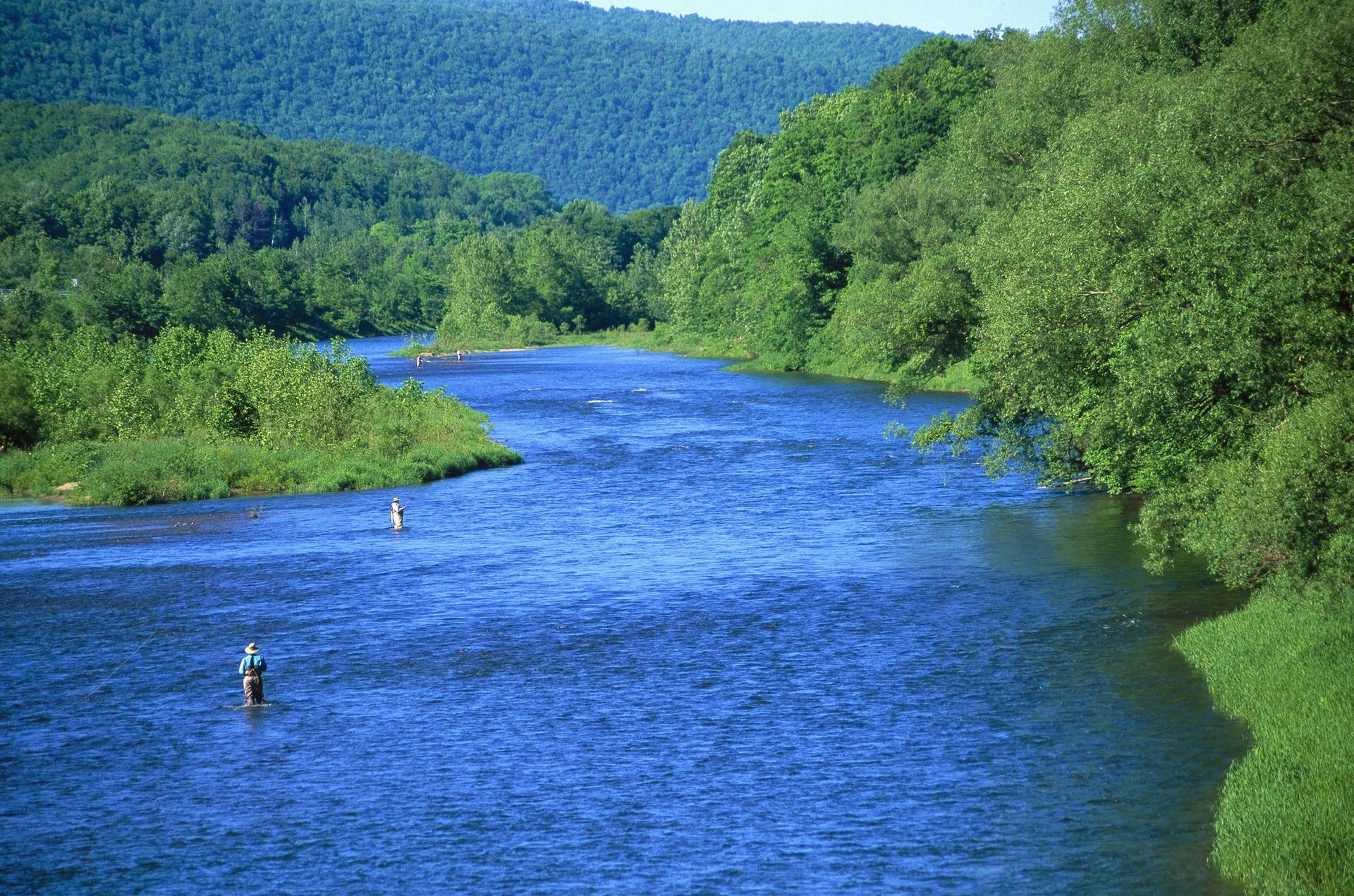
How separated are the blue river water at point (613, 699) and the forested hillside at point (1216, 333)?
174 centimetres

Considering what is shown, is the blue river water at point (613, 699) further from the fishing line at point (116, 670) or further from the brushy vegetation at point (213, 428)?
the brushy vegetation at point (213, 428)

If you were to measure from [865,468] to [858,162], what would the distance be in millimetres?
58412

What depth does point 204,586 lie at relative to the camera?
41.0m

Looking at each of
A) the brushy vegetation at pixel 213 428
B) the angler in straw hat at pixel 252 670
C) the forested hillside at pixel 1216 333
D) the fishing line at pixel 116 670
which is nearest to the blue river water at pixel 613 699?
the fishing line at pixel 116 670

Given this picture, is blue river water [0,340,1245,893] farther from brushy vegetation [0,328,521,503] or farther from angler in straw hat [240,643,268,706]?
brushy vegetation [0,328,521,503]

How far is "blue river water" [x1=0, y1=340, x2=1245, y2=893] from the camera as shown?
21.3 metres

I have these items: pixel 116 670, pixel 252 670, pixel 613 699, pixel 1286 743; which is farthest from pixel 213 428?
pixel 1286 743

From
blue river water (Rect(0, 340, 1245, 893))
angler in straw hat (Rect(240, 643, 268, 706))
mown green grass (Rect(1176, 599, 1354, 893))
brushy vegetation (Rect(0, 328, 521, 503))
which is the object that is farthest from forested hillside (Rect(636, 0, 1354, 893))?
A: brushy vegetation (Rect(0, 328, 521, 503))

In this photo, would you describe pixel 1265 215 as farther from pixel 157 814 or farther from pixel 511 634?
pixel 157 814

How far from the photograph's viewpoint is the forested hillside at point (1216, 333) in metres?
23.8

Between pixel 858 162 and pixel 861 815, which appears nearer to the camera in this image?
pixel 861 815

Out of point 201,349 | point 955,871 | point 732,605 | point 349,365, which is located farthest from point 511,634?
point 201,349

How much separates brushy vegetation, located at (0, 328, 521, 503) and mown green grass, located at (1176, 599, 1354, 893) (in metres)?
40.5

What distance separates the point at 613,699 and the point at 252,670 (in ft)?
25.8
